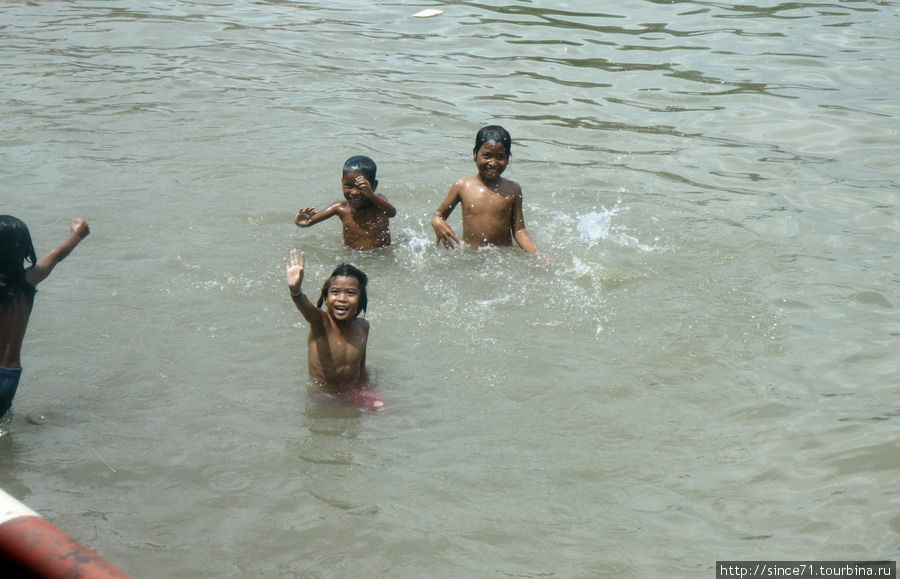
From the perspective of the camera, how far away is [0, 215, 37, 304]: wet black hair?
14.5 ft

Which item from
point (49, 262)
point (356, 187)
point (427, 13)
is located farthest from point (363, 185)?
point (427, 13)

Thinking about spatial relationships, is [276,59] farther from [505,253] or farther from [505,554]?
[505,554]

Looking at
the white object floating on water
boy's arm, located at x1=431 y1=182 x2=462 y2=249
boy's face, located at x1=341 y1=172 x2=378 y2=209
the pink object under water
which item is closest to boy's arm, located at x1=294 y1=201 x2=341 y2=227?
boy's face, located at x1=341 y1=172 x2=378 y2=209

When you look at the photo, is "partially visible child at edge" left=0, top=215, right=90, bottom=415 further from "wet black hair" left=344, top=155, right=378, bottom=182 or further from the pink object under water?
"wet black hair" left=344, top=155, right=378, bottom=182

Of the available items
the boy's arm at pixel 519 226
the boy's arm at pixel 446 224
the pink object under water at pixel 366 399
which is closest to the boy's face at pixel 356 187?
the boy's arm at pixel 446 224

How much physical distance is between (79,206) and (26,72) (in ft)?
13.2

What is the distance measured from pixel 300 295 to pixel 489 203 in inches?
99.1

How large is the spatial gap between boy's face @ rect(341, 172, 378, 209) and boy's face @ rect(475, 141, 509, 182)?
2.46 ft

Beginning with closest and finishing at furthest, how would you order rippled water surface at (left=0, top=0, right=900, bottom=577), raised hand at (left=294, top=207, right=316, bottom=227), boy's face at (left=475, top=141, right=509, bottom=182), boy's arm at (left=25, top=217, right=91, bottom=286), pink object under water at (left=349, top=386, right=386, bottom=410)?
1. rippled water surface at (left=0, top=0, right=900, bottom=577)
2. boy's arm at (left=25, top=217, right=91, bottom=286)
3. pink object under water at (left=349, top=386, right=386, bottom=410)
4. raised hand at (left=294, top=207, right=316, bottom=227)
5. boy's face at (left=475, top=141, right=509, bottom=182)

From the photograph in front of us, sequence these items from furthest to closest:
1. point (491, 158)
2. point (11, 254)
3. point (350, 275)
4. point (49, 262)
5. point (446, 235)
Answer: point (491, 158) < point (446, 235) < point (350, 275) < point (49, 262) < point (11, 254)

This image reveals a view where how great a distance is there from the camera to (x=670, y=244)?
22.0ft

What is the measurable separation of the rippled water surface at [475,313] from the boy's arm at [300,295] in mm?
416

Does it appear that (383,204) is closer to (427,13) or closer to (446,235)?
(446,235)

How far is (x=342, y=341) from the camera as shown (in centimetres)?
484
